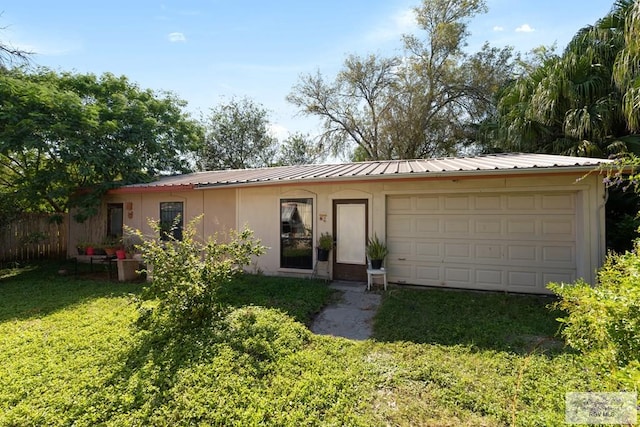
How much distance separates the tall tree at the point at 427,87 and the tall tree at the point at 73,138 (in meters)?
10.2

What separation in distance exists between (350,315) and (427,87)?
48.1ft

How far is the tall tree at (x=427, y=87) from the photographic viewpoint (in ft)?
51.8

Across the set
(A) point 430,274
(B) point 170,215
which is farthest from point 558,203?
(B) point 170,215

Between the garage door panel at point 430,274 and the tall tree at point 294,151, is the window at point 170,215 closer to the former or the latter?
the garage door panel at point 430,274

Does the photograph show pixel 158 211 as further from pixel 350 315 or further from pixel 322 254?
pixel 350 315

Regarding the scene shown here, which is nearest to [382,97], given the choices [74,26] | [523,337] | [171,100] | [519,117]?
[519,117]

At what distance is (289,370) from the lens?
3.74 m

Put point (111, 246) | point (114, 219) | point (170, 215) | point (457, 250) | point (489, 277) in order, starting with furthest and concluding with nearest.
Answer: point (114, 219) < point (170, 215) < point (111, 246) < point (457, 250) < point (489, 277)

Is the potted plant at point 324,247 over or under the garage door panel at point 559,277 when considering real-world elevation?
over

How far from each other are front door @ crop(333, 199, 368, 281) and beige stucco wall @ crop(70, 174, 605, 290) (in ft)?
0.54

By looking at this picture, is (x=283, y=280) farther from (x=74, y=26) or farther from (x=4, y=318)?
(x=74, y=26)

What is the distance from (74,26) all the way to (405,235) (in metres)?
9.36

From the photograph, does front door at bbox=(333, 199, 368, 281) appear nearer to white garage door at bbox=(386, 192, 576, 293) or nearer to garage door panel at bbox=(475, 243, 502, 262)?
white garage door at bbox=(386, 192, 576, 293)

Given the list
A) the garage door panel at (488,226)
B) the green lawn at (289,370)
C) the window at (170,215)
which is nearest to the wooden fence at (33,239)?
the window at (170,215)
